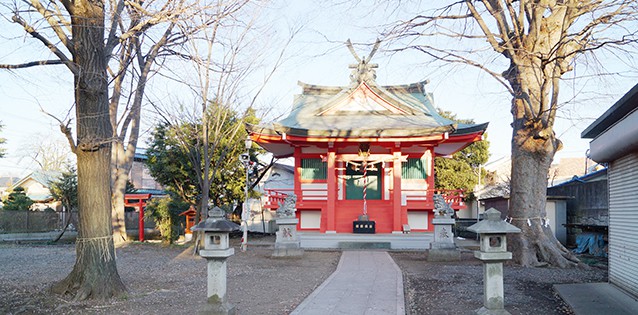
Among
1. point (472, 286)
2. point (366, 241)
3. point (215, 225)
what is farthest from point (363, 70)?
point (215, 225)

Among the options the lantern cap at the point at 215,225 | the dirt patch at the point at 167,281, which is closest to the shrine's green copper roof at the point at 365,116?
the dirt patch at the point at 167,281

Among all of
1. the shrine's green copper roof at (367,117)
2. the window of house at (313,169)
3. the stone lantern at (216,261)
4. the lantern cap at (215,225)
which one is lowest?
the stone lantern at (216,261)

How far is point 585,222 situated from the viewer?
59.7ft

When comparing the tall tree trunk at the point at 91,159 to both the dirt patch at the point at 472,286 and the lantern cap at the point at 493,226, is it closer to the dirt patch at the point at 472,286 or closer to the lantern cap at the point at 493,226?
the dirt patch at the point at 472,286

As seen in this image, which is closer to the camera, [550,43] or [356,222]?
[550,43]

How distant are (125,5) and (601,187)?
16.6m

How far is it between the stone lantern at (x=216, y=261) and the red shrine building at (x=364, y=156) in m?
11.8

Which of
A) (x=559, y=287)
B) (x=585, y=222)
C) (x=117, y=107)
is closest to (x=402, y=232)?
(x=585, y=222)

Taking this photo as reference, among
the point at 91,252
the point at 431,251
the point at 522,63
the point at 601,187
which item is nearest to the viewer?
the point at 91,252

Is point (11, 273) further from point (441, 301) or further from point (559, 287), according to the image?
point (559, 287)

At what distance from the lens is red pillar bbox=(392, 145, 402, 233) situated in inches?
762

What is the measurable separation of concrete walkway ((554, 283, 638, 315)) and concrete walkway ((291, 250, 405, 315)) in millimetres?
2689

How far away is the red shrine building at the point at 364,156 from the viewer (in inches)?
745

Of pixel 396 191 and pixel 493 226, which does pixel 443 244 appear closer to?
pixel 396 191
